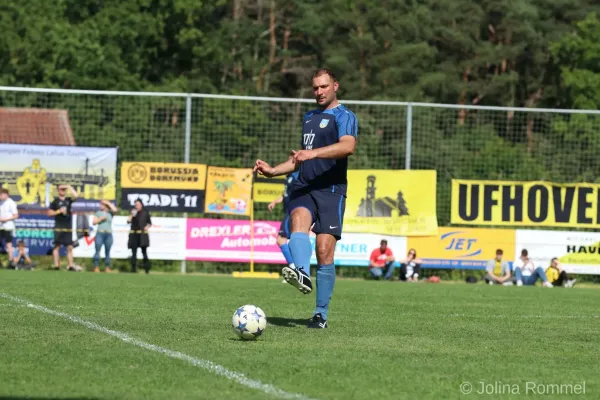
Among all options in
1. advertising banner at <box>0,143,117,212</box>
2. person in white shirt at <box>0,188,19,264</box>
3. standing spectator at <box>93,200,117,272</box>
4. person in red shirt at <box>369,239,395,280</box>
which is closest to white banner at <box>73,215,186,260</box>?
standing spectator at <box>93,200,117,272</box>

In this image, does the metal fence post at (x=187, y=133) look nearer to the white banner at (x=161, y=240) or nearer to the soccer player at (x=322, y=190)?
the white banner at (x=161, y=240)

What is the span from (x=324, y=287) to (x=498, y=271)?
14.9 meters

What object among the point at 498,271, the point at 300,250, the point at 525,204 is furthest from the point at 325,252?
the point at 525,204

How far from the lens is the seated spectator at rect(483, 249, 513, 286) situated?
2427cm

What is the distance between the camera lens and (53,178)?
2417 centimetres

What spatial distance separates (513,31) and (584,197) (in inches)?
1204

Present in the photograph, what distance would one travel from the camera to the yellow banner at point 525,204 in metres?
24.9

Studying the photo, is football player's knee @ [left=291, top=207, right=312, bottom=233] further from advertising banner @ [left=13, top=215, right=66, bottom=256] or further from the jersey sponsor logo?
advertising banner @ [left=13, top=215, right=66, bottom=256]

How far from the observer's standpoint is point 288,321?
10.5 meters

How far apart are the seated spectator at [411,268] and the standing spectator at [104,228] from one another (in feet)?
20.2

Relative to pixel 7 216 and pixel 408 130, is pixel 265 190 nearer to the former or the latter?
pixel 408 130

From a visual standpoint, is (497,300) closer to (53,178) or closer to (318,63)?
(53,178)

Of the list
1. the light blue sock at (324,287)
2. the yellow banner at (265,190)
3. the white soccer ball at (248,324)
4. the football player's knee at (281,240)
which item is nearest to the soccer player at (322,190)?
the light blue sock at (324,287)

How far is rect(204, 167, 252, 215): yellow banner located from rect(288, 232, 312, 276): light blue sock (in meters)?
14.3
